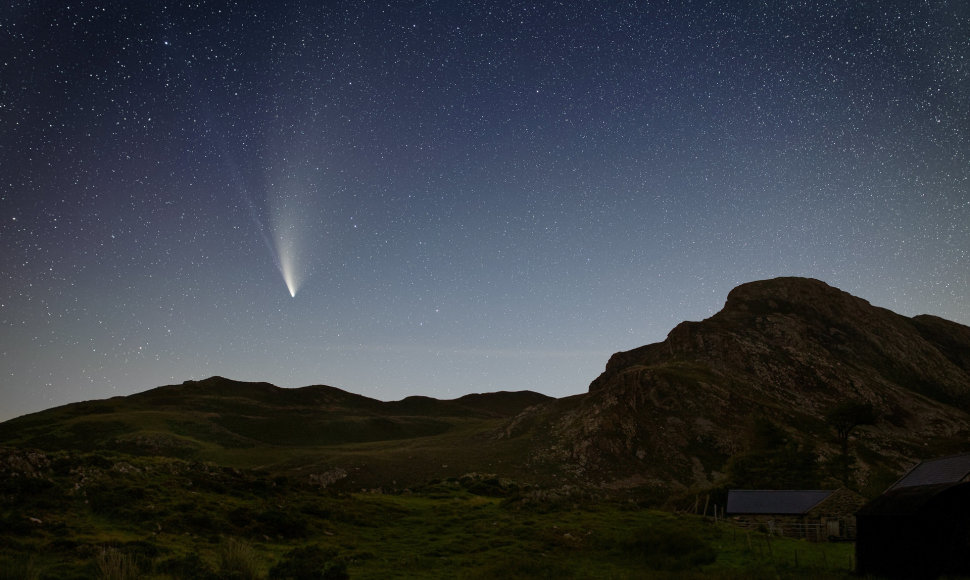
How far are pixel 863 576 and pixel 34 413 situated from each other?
22147cm

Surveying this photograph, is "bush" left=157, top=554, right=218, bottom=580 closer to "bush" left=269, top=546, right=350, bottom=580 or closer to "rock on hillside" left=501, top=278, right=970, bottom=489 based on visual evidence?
"bush" left=269, top=546, right=350, bottom=580

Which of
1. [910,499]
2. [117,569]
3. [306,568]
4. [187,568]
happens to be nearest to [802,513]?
[910,499]

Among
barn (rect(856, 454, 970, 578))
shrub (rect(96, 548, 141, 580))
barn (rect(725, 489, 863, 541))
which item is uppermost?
shrub (rect(96, 548, 141, 580))

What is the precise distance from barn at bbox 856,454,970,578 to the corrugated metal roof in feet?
0.12

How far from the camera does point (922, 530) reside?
23.8 m

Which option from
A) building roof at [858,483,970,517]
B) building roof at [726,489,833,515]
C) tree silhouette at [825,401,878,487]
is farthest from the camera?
tree silhouette at [825,401,878,487]

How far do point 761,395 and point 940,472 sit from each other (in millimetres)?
97192

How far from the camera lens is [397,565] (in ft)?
82.5

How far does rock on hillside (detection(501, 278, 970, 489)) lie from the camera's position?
96.8 metres

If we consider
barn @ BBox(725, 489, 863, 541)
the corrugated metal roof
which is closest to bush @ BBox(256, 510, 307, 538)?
the corrugated metal roof

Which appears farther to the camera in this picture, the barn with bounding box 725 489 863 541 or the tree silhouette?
the tree silhouette

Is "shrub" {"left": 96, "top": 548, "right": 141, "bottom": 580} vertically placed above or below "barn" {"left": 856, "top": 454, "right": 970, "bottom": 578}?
above

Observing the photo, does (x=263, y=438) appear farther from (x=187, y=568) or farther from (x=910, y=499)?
(x=910, y=499)

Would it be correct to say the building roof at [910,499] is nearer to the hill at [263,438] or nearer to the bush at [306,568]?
the bush at [306,568]
